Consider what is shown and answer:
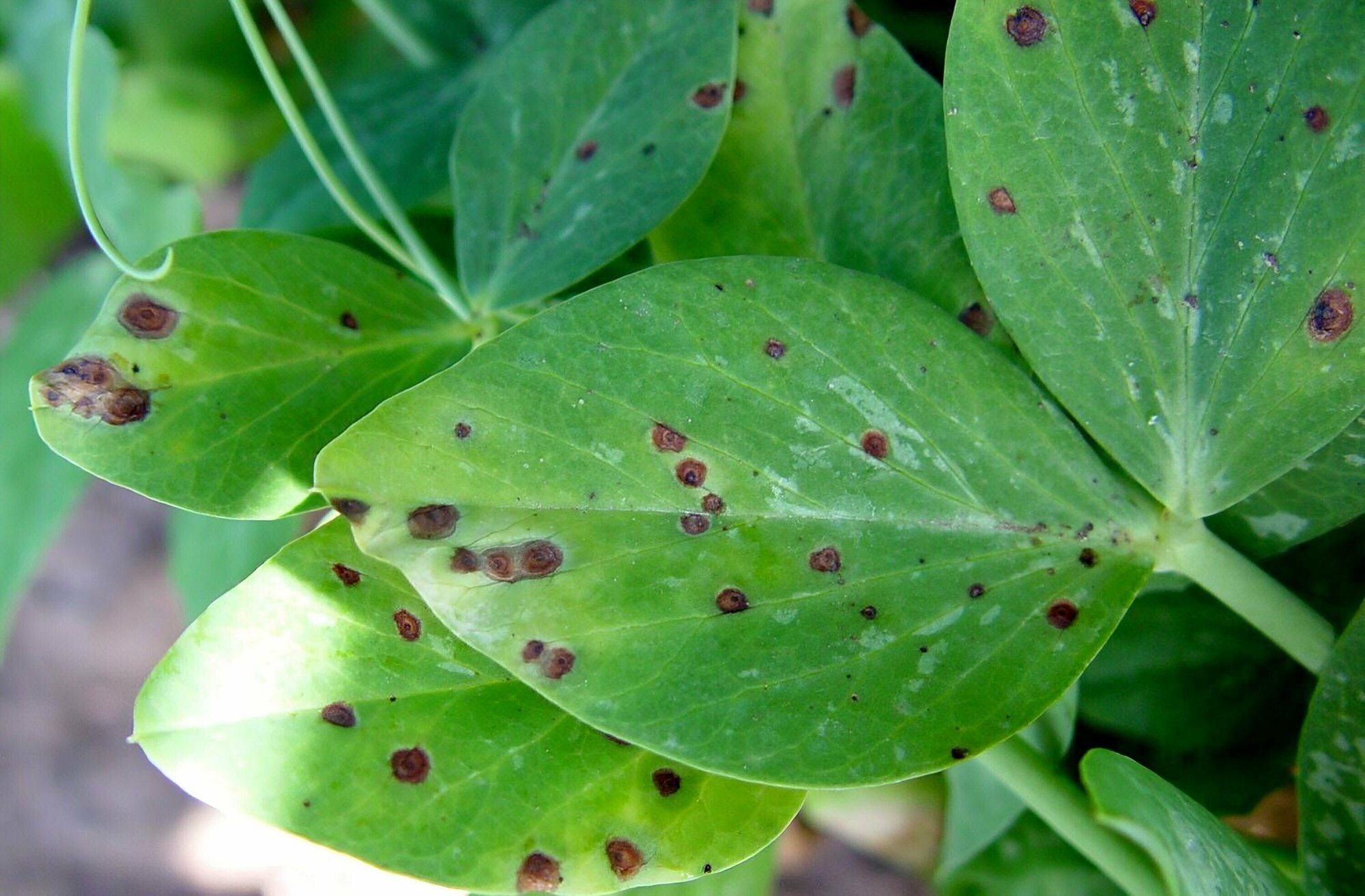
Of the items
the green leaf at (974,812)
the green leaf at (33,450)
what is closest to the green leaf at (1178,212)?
the green leaf at (974,812)

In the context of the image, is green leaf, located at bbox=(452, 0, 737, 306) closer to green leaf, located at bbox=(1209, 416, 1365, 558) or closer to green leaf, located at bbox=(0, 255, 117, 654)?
green leaf, located at bbox=(1209, 416, 1365, 558)

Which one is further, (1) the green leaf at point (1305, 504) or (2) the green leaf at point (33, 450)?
(2) the green leaf at point (33, 450)

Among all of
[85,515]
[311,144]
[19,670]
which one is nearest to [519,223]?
[311,144]

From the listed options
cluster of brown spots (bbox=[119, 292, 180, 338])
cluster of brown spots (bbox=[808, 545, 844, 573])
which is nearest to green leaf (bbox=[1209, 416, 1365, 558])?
cluster of brown spots (bbox=[808, 545, 844, 573])

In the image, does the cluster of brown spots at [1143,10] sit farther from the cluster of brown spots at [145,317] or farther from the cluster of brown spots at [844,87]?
the cluster of brown spots at [145,317]

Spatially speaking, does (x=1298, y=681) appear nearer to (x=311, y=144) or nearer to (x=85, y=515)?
(x=311, y=144)
